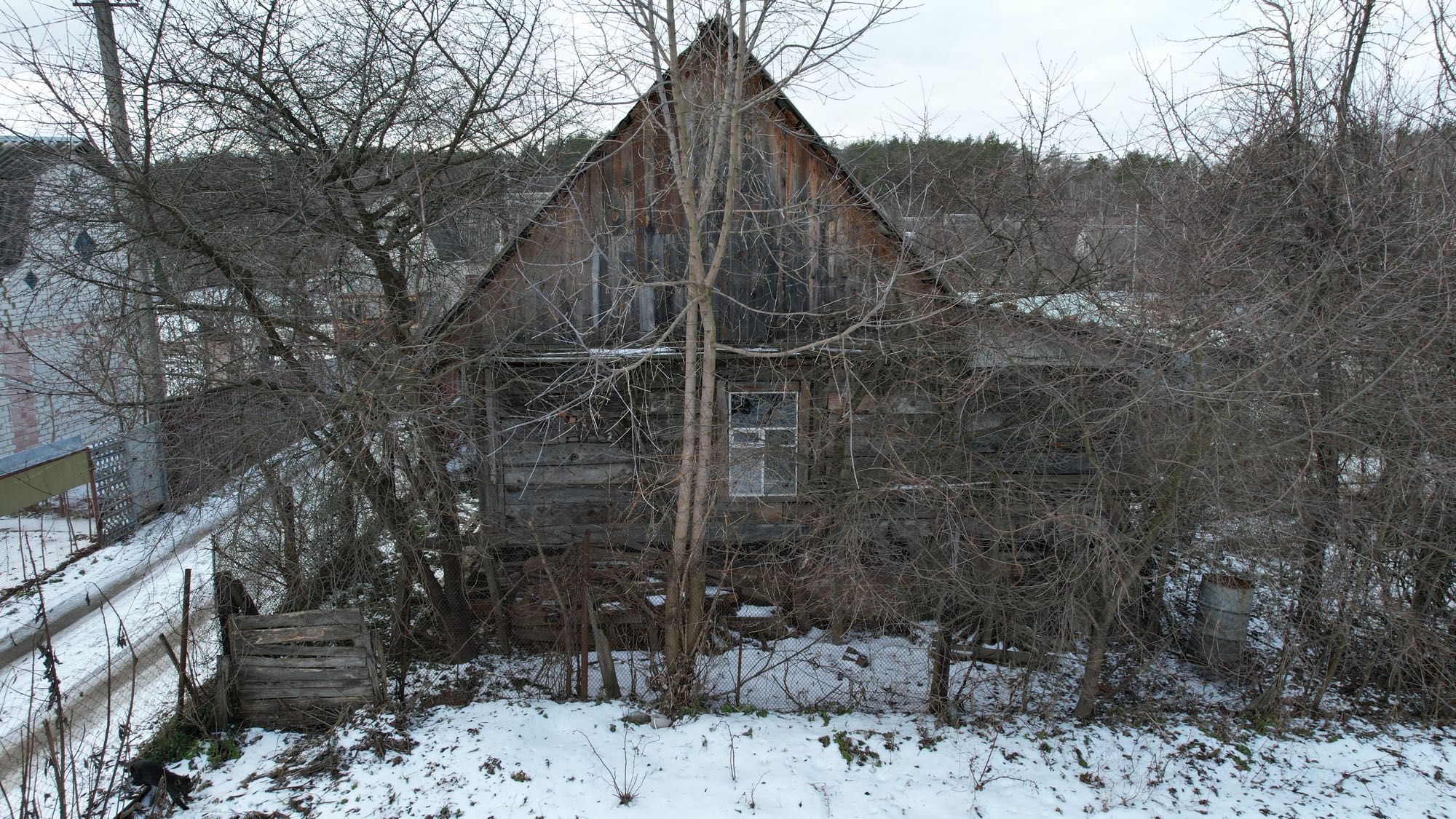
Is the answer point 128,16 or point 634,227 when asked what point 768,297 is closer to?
point 634,227

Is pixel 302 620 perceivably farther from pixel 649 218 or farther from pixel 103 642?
pixel 649 218

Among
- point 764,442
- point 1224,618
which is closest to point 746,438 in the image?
point 764,442

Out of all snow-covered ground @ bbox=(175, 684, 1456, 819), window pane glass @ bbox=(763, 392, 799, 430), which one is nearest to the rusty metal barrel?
snow-covered ground @ bbox=(175, 684, 1456, 819)

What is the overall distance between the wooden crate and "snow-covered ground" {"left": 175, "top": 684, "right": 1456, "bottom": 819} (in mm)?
203

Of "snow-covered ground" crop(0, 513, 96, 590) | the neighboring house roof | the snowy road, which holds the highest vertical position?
the neighboring house roof

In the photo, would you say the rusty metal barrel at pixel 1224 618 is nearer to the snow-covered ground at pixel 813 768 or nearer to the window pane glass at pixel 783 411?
the snow-covered ground at pixel 813 768

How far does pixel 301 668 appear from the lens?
6.27 meters

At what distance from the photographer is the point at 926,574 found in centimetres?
676

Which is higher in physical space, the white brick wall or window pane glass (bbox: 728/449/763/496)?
the white brick wall

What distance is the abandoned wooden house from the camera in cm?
697

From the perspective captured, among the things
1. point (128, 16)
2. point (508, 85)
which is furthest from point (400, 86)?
point (128, 16)

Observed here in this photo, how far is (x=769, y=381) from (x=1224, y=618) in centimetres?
484

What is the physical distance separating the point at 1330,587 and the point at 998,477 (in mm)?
2682

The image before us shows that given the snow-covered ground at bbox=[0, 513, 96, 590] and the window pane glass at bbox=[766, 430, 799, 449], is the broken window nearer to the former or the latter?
the window pane glass at bbox=[766, 430, 799, 449]
